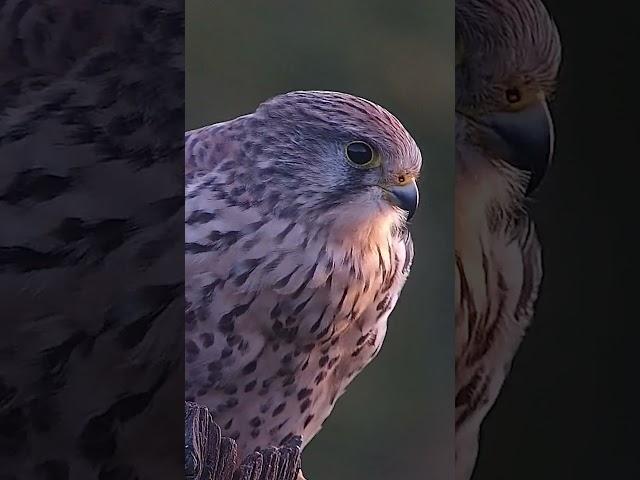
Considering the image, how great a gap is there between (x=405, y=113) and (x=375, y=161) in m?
0.14

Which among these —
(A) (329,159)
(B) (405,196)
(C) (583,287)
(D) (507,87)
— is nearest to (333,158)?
(A) (329,159)

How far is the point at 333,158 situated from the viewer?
1.42 metres

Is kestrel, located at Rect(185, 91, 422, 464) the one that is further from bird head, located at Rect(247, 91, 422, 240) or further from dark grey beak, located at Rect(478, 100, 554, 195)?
dark grey beak, located at Rect(478, 100, 554, 195)

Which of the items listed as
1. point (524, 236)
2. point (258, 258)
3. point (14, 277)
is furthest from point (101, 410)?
point (524, 236)

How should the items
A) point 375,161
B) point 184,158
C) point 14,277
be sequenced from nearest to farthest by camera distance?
point 14,277 → point 184,158 → point 375,161

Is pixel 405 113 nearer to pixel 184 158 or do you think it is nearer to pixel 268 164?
pixel 268 164

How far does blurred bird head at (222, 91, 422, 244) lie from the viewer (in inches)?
54.6

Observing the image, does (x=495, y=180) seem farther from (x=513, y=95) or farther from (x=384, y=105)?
(x=384, y=105)

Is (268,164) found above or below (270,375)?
above

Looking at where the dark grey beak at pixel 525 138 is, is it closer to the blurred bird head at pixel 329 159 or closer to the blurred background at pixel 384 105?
the blurred background at pixel 384 105

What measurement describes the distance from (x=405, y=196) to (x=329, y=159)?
167mm

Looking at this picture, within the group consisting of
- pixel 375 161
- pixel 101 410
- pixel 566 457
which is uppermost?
pixel 375 161

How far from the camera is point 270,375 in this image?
1379 millimetres

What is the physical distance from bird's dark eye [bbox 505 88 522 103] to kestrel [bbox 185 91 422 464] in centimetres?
39
